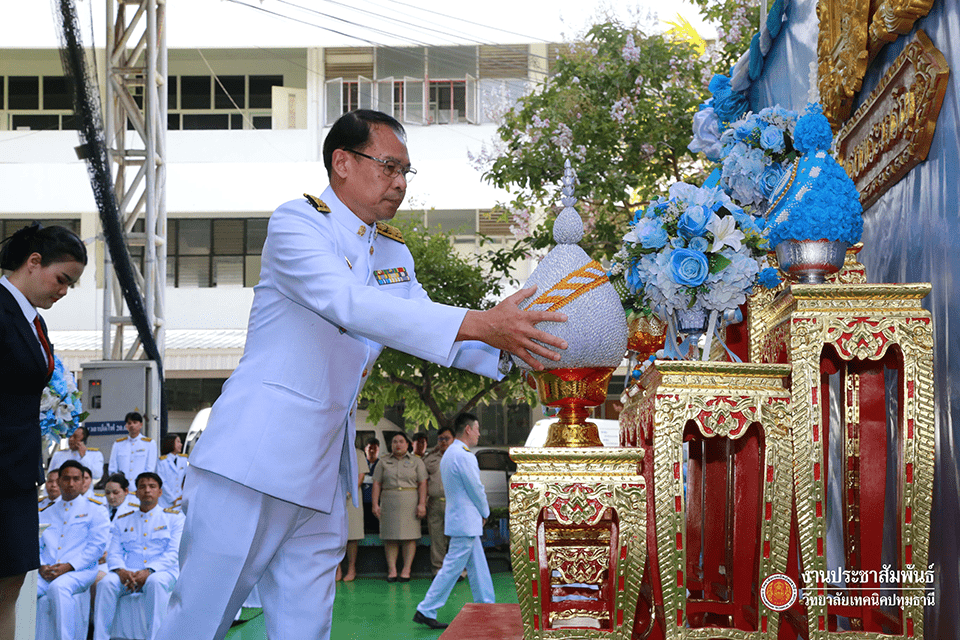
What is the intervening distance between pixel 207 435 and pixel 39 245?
96 centimetres

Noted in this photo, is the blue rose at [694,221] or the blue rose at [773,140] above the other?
the blue rose at [773,140]

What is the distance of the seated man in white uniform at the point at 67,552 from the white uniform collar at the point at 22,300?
3219 millimetres

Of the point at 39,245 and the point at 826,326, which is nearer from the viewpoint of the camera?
the point at 826,326

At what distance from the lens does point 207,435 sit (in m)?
1.88

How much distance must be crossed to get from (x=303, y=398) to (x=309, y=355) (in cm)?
9

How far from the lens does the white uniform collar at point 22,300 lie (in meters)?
2.45

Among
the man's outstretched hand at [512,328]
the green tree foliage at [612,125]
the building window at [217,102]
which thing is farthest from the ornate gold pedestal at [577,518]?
the building window at [217,102]

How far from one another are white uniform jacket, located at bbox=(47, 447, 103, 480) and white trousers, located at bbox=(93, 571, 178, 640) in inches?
113

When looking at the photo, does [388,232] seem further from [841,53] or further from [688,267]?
[841,53]

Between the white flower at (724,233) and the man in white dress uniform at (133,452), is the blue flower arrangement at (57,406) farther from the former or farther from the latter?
the man in white dress uniform at (133,452)

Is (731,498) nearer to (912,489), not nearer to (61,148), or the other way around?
(912,489)

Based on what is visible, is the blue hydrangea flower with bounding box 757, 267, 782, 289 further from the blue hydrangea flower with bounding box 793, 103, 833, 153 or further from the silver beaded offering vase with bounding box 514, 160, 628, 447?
the silver beaded offering vase with bounding box 514, 160, 628, 447

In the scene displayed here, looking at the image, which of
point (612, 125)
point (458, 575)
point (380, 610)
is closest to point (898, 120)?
point (458, 575)

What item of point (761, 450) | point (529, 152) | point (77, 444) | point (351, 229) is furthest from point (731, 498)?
point (77, 444)
